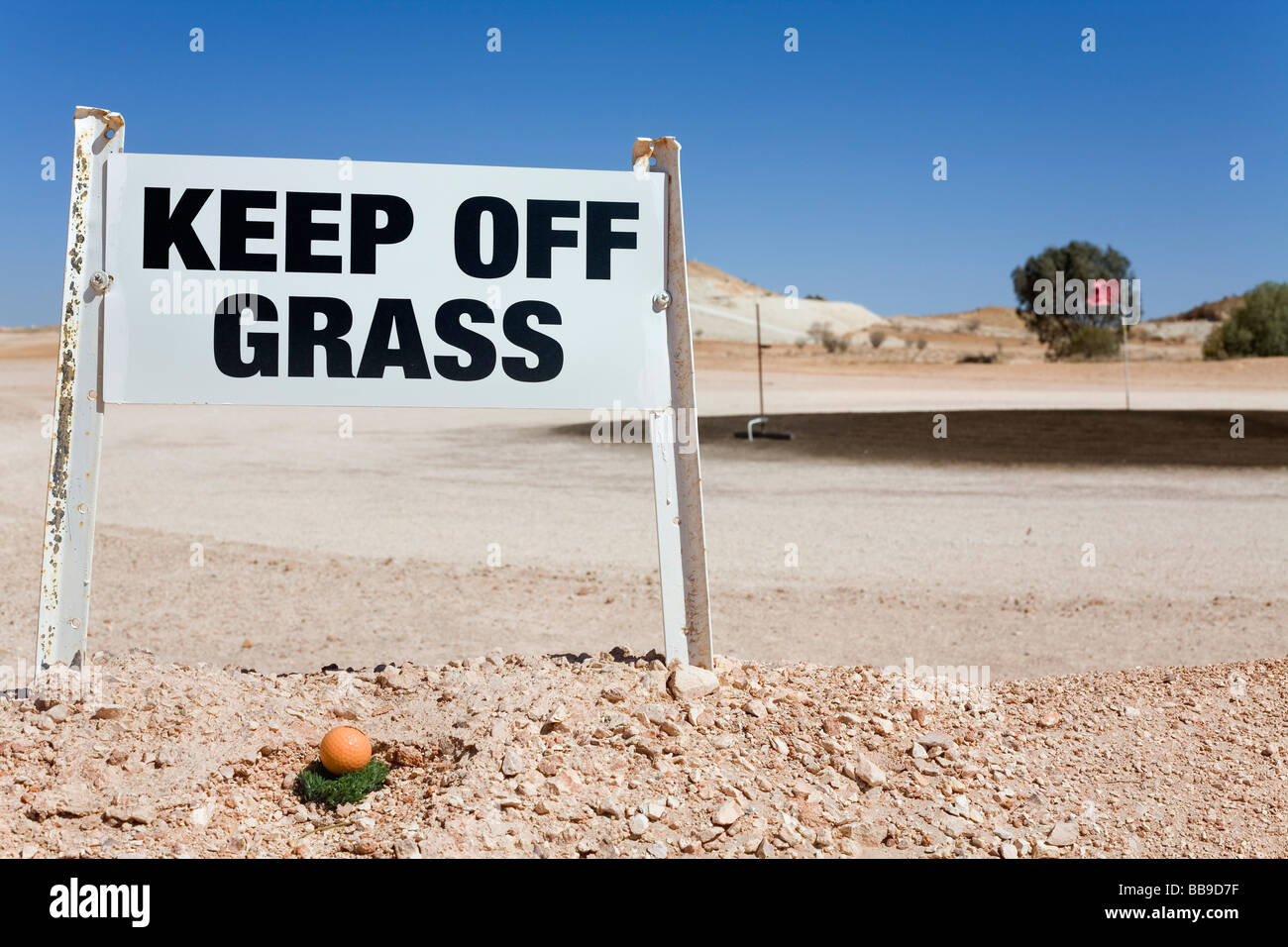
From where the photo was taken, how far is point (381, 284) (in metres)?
4.66

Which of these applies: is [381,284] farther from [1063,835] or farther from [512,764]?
[1063,835]

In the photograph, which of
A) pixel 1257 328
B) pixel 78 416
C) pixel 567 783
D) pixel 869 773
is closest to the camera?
pixel 567 783

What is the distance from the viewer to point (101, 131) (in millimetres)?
4496

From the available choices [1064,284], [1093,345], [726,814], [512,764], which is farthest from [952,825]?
[1064,284]

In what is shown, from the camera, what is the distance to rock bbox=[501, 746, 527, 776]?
3674 mm

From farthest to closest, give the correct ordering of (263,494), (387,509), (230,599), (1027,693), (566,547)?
(263,494)
(387,509)
(566,547)
(230,599)
(1027,693)

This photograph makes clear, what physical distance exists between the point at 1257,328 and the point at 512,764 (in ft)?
214

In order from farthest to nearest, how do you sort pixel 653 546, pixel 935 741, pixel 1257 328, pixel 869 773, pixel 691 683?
pixel 1257 328 < pixel 653 546 < pixel 691 683 < pixel 935 741 < pixel 869 773

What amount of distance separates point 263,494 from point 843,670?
35.3 feet

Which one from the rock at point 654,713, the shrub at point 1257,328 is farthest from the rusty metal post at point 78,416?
the shrub at point 1257,328

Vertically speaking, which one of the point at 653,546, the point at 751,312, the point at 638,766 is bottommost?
the point at 638,766

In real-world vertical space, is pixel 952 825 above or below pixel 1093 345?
below

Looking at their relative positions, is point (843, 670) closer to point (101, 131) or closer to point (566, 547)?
point (101, 131)

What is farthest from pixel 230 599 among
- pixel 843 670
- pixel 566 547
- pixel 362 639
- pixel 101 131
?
pixel 843 670
